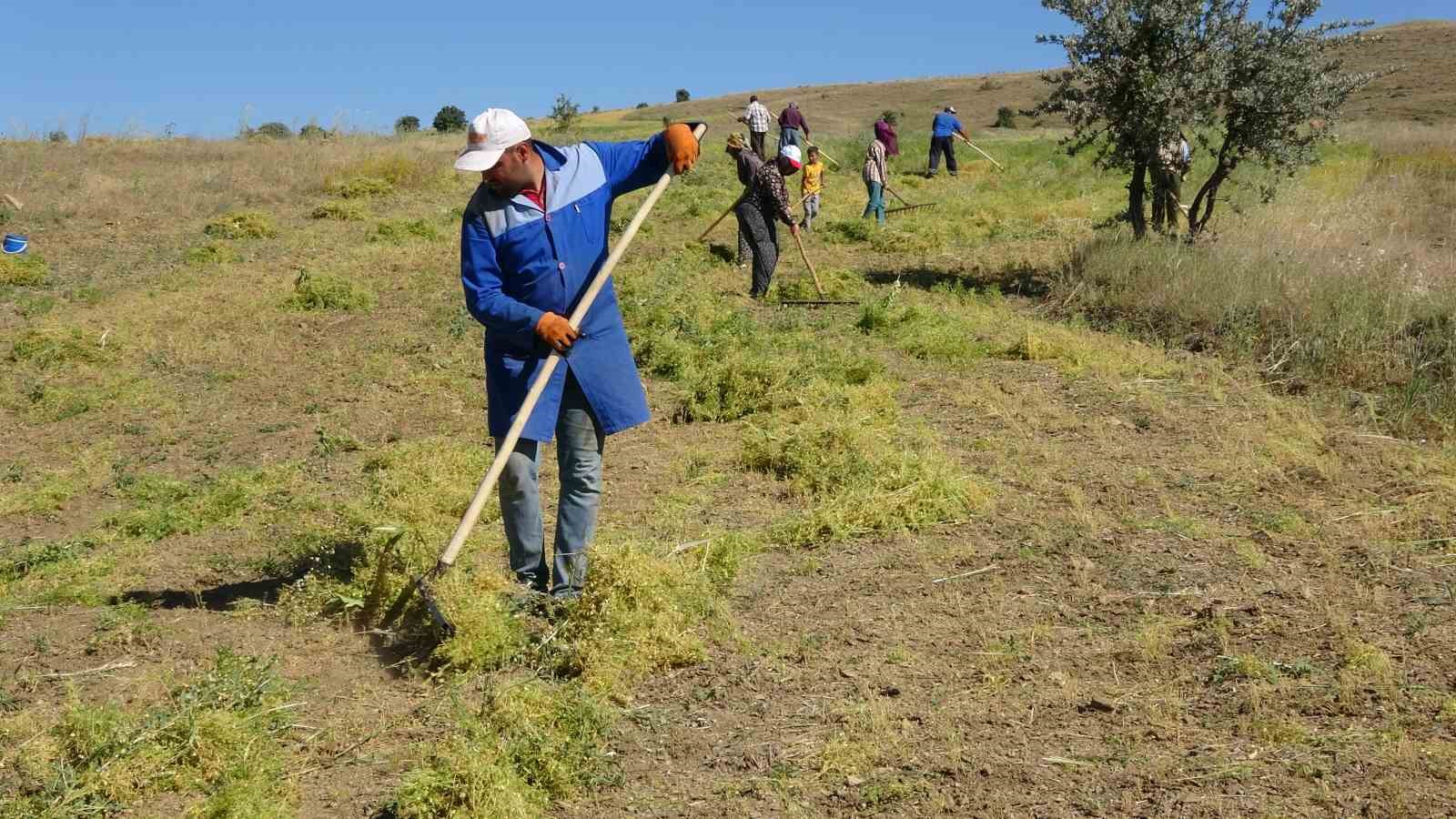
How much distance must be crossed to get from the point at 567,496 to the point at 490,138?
1304 mm

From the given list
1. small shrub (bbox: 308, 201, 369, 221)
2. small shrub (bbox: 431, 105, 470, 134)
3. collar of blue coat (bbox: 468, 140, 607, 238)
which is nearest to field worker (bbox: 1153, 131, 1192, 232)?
collar of blue coat (bbox: 468, 140, 607, 238)

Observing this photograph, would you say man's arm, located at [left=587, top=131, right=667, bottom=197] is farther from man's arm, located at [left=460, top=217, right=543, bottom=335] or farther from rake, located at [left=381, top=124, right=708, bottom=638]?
man's arm, located at [left=460, top=217, right=543, bottom=335]

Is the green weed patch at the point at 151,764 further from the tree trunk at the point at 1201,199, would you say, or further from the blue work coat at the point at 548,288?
the tree trunk at the point at 1201,199

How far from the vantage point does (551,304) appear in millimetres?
4152

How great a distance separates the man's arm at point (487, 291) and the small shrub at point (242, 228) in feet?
38.6

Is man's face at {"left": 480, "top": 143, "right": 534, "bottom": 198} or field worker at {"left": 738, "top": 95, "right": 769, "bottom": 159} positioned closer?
man's face at {"left": 480, "top": 143, "right": 534, "bottom": 198}

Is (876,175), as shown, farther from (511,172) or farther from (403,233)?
(511,172)

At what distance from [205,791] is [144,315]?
8.29 m

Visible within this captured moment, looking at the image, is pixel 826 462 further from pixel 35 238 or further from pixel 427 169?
pixel 427 169

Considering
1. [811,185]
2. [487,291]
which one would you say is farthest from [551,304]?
[811,185]

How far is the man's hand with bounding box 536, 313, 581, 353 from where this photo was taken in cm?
394

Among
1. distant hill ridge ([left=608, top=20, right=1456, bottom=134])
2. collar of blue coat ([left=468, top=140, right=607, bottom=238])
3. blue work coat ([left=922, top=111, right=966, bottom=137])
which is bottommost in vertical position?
collar of blue coat ([left=468, top=140, right=607, bottom=238])

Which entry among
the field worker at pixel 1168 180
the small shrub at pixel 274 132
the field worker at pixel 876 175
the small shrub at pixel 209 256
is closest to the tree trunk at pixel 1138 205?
the field worker at pixel 1168 180

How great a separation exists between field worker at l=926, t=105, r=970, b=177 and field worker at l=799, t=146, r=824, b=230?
21.9ft
